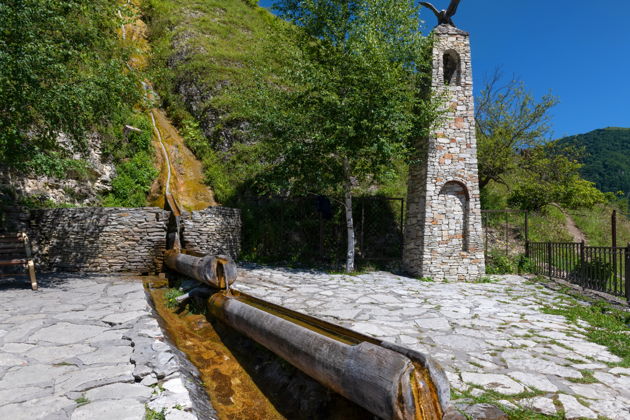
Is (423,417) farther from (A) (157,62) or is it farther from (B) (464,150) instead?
(A) (157,62)

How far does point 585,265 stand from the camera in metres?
8.26

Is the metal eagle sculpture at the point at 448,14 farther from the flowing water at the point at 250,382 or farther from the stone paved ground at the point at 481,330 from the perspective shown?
the flowing water at the point at 250,382

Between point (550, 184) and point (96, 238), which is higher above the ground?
point (550, 184)

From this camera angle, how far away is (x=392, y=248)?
39.6 ft

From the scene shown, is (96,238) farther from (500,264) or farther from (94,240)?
(500,264)

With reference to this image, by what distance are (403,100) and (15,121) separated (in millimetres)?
8429

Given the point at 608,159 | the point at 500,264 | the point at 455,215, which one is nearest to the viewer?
the point at 455,215

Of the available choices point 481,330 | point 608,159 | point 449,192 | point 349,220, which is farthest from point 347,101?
point 608,159

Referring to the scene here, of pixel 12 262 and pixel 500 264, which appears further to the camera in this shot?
pixel 500 264

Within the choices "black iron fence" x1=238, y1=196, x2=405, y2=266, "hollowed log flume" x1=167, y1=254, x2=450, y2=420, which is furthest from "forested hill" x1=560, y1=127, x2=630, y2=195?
"hollowed log flume" x1=167, y1=254, x2=450, y2=420

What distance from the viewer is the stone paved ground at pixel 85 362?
2.65 meters

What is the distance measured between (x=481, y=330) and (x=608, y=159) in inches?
2097

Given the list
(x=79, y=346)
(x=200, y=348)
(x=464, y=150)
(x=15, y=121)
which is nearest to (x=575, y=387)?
(x=200, y=348)

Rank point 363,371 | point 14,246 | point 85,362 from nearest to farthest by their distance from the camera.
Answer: point 363,371 < point 85,362 < point 14,246
